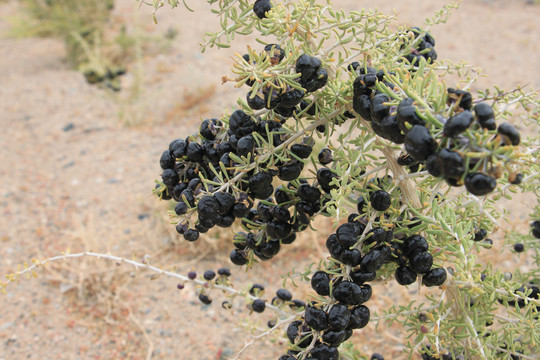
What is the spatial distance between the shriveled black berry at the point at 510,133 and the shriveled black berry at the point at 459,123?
74 mm

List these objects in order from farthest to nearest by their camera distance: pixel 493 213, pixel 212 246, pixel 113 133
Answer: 1. pixel 113 133
2. pixel 212 246
3. pixel 493 213

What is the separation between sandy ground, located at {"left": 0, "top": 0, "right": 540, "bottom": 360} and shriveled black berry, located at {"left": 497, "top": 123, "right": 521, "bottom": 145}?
1.03 meters

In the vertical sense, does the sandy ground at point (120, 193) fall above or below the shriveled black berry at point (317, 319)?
below

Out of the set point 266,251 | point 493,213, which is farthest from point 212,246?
point 493,213

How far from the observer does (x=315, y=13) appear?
4.61 feet

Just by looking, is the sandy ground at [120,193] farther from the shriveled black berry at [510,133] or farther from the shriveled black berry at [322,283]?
the shriveled black berry at [510,133]

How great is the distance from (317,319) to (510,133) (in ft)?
2.33

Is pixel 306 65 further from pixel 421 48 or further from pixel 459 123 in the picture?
pixel 421 48

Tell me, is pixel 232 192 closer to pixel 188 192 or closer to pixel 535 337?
pixel 188 192

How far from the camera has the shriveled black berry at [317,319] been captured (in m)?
1.32

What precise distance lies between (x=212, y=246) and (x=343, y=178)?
2453 millimetres

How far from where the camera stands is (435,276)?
1346 millimetres

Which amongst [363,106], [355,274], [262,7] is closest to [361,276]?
[355,274]

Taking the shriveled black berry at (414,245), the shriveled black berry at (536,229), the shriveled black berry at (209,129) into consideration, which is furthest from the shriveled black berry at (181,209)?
the shriveled black berry at (536,229)
